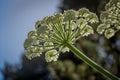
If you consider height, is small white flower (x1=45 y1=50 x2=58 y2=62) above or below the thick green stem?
above

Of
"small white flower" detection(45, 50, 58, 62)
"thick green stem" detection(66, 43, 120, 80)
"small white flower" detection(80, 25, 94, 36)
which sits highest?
"small white flower" detection(80, 25, 94, 36)

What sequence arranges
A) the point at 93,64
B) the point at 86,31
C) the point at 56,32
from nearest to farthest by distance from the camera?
the point at 93,64
the point at 56,32
the point at 86,31

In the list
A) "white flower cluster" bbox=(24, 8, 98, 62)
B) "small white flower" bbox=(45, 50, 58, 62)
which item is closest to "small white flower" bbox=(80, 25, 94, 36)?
"white flower cluster" bbox=(24, 8, 98, 62)

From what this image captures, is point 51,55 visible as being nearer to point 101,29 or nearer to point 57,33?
point 57,33

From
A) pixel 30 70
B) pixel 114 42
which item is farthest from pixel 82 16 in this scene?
pixel 30 70

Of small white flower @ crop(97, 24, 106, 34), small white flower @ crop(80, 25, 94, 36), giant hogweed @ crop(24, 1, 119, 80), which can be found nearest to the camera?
giant hogweed @ crop(24, 1, 119, 80)

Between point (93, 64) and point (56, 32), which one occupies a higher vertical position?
point (56, 32)

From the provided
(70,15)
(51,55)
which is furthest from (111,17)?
(51,55)

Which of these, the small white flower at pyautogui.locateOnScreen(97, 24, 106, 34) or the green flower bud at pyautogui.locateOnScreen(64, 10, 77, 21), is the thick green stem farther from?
the small white flower at pyautogui.locateOnScreen(97, 24, 106, 34)
